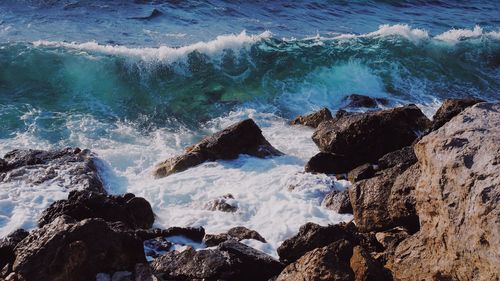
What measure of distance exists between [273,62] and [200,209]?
8.73 m

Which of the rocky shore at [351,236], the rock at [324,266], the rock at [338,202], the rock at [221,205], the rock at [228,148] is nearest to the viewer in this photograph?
the rocky shore at [351,236]

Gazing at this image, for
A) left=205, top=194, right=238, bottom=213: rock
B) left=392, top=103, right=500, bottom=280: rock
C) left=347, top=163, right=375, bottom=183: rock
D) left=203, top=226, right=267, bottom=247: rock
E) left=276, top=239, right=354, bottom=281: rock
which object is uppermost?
left=392, top=103, right=500, bottom=280: rock

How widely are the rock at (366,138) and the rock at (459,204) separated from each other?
3.34 metres

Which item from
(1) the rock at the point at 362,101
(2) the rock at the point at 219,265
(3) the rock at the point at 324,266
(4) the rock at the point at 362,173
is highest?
(3) the rock at the point at 324,266

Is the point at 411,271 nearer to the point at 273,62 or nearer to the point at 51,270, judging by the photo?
the point at 51,270

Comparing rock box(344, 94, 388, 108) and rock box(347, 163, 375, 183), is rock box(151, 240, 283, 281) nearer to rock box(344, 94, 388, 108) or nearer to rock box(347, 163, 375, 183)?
rock box(347, 163, 375, 183)

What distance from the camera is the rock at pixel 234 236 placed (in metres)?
6.38

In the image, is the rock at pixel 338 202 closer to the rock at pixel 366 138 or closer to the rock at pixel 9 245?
the rock at pixel 366 138

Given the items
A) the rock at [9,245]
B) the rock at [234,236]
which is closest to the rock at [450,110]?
the rock at [234,236]

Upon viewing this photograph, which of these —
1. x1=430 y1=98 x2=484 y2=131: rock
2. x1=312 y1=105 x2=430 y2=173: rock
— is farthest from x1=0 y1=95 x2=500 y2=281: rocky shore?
x1=430 y1=98 x2=484 y2=131: rock

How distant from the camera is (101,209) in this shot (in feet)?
21.9

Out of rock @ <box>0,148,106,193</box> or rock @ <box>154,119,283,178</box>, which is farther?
→ rock @ <box>154,119,283,178</box>

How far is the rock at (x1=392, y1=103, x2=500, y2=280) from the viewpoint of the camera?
4070 mm

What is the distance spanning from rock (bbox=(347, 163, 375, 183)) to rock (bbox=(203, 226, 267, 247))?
224 centimetres
